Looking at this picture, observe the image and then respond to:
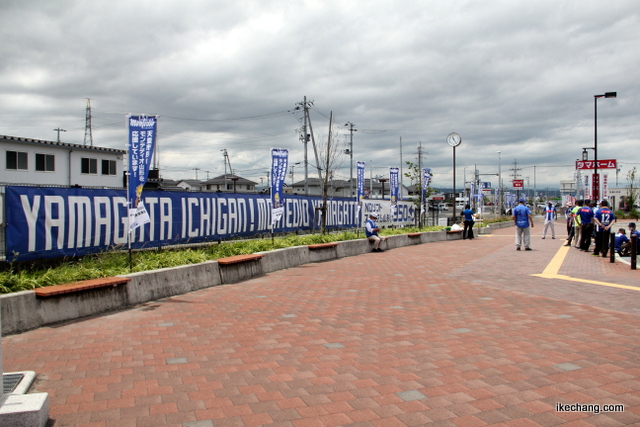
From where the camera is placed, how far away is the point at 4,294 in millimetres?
6164

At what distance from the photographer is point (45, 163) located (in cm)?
3250

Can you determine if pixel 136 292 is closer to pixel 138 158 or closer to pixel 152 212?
pixel 138 158

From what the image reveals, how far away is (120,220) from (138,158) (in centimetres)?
167

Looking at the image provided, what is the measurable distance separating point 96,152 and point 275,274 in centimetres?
2971

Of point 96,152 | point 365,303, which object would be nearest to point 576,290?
point 365,303

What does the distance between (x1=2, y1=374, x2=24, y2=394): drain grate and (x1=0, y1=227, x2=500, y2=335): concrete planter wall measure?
7.00ft

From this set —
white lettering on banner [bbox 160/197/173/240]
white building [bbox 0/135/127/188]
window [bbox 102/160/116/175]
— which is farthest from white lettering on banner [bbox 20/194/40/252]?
window [bbox 102/160/116/175]

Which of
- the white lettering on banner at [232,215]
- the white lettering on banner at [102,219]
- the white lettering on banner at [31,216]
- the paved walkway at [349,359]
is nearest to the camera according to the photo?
the paved walkway at [349,359]

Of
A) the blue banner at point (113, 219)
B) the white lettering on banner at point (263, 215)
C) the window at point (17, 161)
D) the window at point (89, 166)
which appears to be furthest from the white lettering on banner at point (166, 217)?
the window at point (89, 166)

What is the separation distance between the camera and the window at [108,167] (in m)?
36.9

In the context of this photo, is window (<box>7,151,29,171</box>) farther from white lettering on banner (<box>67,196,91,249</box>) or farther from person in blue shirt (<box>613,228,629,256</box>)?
person in blue shirt (<box>613,228,629,256</box>)

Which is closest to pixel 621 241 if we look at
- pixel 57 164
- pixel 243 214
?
pixel 243 214

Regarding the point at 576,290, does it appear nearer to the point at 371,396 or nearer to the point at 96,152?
the point at 371,396

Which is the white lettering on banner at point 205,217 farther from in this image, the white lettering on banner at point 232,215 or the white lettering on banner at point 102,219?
the white lettering on banner at point 102,219
